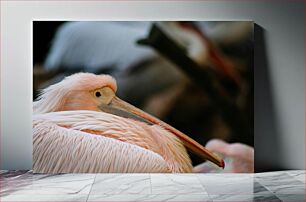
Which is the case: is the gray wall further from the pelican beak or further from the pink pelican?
the pelican beak

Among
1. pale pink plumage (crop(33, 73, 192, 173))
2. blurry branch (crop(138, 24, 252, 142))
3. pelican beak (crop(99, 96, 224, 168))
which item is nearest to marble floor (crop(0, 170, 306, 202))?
pale pink plumage (crop(33, 73, 192, 173))

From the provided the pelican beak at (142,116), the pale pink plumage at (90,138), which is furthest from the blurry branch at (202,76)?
the pale pink plumage at (90,138)

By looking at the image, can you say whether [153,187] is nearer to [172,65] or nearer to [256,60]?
[172,65]

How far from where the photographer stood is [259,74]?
17.2ft

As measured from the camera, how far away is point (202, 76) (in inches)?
202

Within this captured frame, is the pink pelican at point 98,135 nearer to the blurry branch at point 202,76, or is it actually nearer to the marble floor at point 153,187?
the marble floor at point 153,187

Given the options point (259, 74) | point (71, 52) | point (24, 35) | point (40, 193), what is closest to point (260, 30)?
point (259, 74)

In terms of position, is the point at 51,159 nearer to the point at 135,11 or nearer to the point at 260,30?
the point at 135,11

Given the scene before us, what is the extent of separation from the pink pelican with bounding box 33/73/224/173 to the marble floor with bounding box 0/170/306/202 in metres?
0.13

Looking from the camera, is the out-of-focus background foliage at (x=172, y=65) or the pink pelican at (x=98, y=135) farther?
the out-of-focus background foliage at (x=172, y=65)

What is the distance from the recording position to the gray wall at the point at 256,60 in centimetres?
515

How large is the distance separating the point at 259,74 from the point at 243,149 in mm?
758

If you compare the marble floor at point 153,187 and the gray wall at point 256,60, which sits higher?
the gray wall at point 256,60

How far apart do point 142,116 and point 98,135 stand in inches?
18.0
